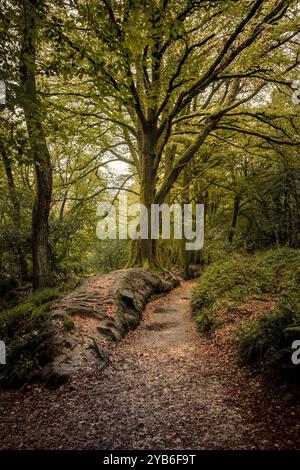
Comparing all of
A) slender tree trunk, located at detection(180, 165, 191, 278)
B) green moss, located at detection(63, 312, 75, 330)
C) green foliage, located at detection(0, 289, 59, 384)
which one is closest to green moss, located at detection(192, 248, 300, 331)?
green moss, located at detection(63, 312, 75, 330)

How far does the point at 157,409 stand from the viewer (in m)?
4.16

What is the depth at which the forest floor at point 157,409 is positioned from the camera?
3.43 m

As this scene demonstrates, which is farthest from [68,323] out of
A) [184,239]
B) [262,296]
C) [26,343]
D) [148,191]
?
[184,239]

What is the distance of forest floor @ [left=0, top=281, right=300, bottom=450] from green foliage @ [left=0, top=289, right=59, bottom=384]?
11.8 inches

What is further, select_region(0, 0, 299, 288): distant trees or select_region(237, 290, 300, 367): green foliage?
select_region(0, 0, 299, 288): distant trees

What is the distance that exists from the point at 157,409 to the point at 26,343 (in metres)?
2.88

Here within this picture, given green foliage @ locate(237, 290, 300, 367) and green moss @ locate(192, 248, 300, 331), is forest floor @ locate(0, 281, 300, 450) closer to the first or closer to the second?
green foliage @ locate(237, 290, 300, 367)

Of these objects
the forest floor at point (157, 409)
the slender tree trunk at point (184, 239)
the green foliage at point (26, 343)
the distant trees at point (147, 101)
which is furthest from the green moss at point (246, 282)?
the slender tree trunk at point (184, 239)

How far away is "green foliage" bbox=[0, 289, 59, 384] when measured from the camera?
5227mm

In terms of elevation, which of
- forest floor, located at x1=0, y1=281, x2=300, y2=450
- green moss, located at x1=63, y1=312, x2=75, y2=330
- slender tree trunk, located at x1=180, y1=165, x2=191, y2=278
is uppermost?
slender tree trunk, located at x1=180, y1=165, x2=191, y2=278

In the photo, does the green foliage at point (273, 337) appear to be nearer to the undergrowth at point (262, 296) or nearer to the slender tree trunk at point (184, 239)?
the undergrowth at point (262, 296)

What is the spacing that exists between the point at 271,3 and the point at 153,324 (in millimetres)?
10596

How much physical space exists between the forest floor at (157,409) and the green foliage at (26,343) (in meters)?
0.30

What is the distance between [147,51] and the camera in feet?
30.7
